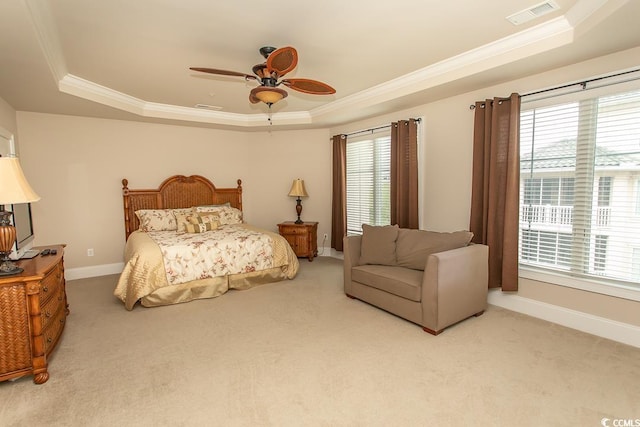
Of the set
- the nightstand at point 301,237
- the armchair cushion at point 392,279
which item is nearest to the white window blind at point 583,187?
the armchair cushion at point 392,279

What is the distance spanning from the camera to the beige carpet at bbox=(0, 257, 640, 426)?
191cm

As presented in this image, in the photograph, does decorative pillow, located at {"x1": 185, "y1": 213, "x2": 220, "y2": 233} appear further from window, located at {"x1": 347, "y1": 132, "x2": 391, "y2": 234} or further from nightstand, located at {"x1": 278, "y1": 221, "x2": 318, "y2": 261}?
window, located at {"x1": 347, "y1": 132, "x2": 391, "y2": 234}

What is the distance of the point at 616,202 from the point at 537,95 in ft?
4.02

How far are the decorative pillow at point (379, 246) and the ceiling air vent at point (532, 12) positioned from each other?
2.26 m

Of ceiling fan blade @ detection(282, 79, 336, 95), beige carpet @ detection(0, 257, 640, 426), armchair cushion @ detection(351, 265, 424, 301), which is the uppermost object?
ceiling fan blade @ detection(282, 79, 336, 95)

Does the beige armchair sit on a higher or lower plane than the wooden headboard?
lower

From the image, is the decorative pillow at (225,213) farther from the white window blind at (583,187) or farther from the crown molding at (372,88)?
the white window blind at (583,187)

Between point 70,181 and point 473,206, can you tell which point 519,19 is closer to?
point 473,206

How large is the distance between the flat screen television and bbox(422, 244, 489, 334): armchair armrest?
12.7ft

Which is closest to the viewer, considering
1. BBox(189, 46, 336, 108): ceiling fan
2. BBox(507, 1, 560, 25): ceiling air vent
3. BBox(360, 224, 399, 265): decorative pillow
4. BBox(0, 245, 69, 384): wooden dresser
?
BBox(0, 245, 69, 384): wooden dresser

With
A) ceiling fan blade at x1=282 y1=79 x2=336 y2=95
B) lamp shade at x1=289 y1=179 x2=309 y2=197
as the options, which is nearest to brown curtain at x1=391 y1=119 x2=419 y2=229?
lamp shade at x1=289 y1=179 x2=309 y2=197

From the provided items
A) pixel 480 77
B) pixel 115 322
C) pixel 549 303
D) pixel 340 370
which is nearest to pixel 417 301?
pixel 340 370

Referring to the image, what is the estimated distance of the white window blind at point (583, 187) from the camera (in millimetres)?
2713

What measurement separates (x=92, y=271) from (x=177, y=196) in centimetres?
168
